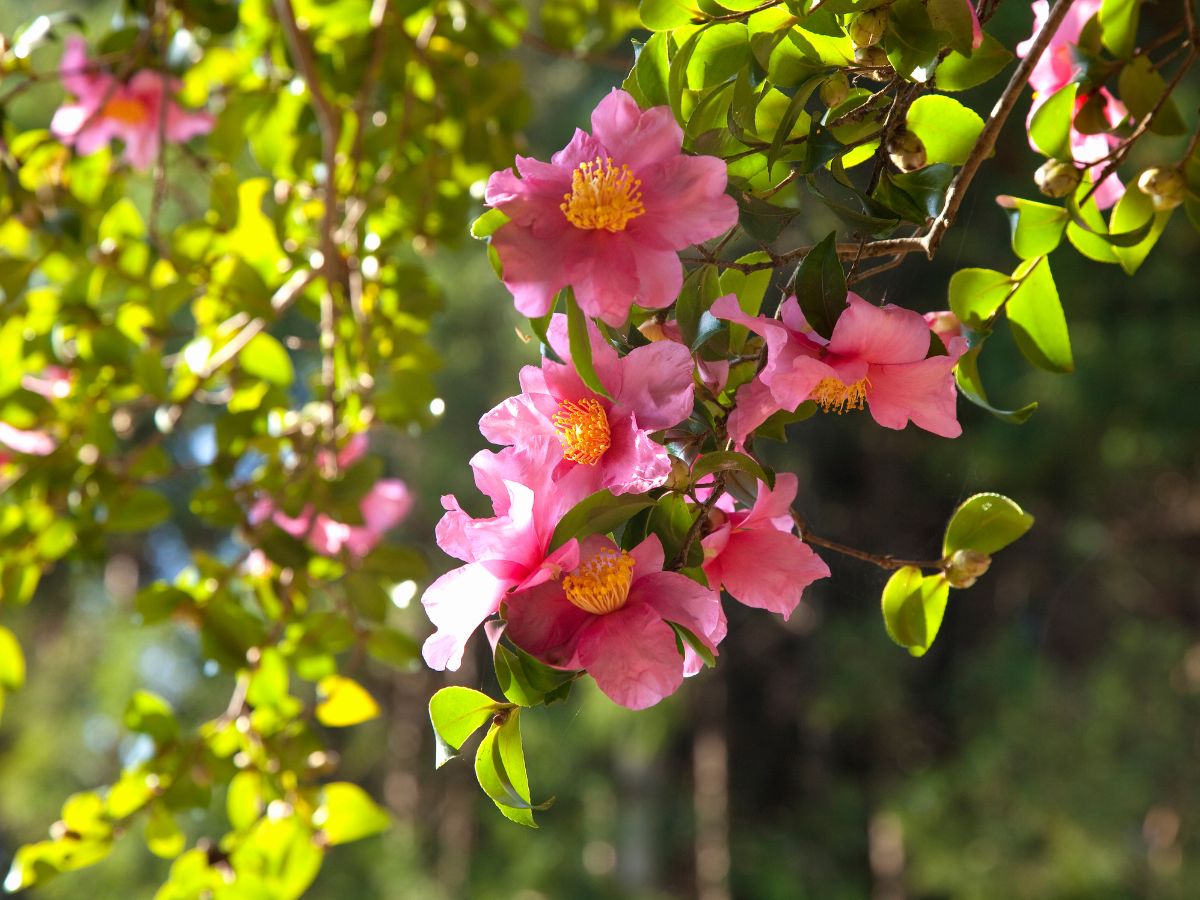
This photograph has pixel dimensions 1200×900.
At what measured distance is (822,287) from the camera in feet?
1.08

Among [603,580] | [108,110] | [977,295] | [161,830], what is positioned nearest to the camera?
[603,580]

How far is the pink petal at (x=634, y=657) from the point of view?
0.32m

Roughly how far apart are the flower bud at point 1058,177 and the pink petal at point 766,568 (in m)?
0.14

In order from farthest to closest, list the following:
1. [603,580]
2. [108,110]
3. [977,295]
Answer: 1. [108,110]
2. [977,295]
3. [603,580]

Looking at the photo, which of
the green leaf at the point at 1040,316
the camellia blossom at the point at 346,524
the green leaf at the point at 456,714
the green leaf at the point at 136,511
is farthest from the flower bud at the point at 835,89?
the green leaf at the point at 136,511

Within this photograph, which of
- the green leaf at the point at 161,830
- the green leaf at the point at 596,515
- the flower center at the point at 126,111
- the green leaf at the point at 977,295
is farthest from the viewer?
the flower center at the point at 126,111

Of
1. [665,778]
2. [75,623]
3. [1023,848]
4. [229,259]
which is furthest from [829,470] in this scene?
[229,259]

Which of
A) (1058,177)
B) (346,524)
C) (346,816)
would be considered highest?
(1058,177)

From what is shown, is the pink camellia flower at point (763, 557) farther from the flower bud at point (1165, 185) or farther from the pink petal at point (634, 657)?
the flower bud at point (1165, 185)

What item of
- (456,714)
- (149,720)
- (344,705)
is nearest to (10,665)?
(149,720)

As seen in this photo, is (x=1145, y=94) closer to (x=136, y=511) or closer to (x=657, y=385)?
(x=657, y=385)

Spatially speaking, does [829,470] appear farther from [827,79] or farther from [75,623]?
[827,79]

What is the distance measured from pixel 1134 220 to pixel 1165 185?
0.02 meters

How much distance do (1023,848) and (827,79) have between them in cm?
259
